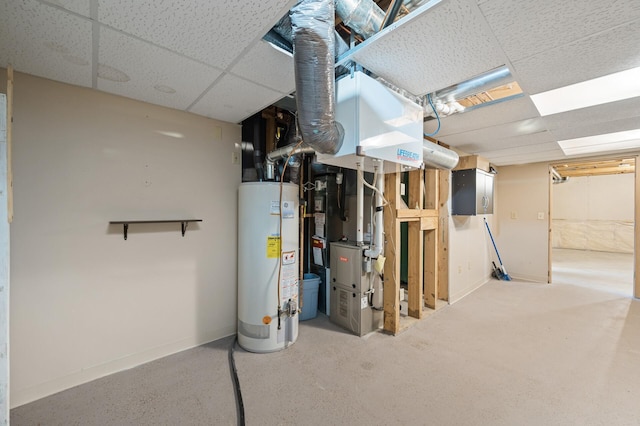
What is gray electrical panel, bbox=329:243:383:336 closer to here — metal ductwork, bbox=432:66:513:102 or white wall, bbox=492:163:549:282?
metal ductwork, bbox=432:66:513:102

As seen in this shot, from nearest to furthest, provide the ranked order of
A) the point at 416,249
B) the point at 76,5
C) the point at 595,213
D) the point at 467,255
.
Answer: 1. the point at 76,5
2. the point at 416,249
3. the point at 467,255
4. the point at 595,213

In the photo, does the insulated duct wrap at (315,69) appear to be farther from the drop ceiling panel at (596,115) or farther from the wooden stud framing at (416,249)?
the drop ceiling panel at (596,115)

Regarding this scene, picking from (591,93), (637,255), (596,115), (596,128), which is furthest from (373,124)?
(637,255)

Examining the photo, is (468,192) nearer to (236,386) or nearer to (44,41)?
(236,386)

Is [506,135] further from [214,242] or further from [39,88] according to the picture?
[39,88]

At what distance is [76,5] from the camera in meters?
1.07

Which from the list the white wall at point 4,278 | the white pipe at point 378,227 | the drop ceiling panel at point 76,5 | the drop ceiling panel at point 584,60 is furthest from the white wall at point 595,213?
the white wall at point 4,278

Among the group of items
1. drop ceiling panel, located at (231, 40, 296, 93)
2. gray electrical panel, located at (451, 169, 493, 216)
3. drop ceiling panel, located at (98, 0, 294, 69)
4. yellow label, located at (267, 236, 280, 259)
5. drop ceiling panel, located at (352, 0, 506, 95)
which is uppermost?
drop ceiling panel, located at (352, 0, 506, 95)

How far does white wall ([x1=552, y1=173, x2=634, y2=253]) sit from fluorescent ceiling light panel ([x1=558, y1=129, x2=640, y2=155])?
566cm

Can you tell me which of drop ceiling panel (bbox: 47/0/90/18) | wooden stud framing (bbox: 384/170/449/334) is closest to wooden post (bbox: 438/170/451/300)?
wooden stud framing (bbox: 384/170/449/334)

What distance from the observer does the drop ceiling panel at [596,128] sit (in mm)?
2541

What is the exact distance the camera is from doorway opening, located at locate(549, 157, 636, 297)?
644 centimetres

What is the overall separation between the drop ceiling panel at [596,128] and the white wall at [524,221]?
6.49 feet

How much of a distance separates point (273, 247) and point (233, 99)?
1.28m
